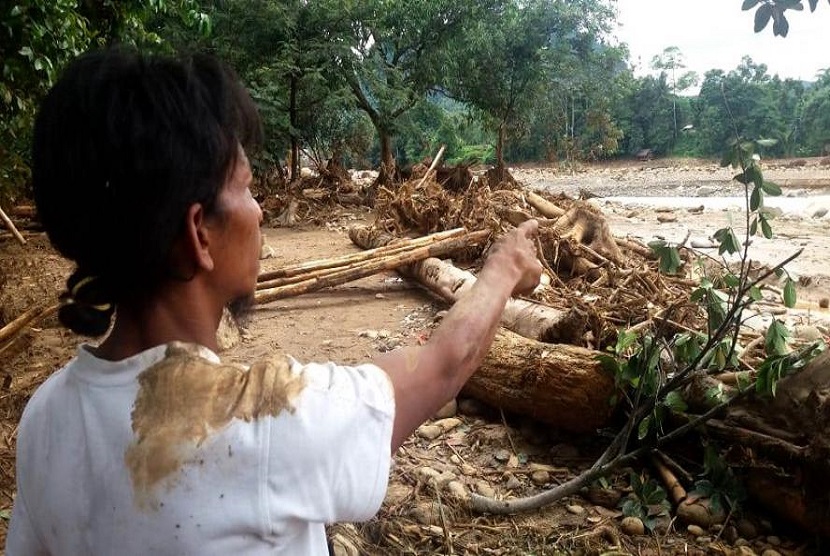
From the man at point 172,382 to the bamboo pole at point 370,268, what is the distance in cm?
447

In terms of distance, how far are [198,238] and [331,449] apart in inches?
13.8

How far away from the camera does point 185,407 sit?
2.77ft

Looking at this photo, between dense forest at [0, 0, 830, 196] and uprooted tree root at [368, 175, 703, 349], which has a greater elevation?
dense forest at [0, 0, 830, 196]

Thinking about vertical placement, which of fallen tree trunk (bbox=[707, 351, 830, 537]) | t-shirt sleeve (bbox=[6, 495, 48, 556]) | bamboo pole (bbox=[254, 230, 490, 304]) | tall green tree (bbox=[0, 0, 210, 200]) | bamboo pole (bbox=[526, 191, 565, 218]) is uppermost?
tall green tree (bbox=[0, 0, 210, 200])

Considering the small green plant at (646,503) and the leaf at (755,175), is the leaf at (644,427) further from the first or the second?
the leaf at (755,175)

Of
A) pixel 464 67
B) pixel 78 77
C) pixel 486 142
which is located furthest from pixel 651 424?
pixel 486 142

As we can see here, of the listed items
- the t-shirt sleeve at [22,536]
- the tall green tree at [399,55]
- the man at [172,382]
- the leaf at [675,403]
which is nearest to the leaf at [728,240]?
the leaf at [675,403]

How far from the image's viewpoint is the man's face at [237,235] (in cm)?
93

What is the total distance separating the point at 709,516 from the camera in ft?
7.97

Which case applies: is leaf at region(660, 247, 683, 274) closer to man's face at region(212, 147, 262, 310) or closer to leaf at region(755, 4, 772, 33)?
leaf at region(755, 4, 772, 33)

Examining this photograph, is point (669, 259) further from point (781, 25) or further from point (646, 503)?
point (781, 25)

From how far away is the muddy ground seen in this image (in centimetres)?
239

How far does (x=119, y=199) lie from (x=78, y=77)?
19 cm

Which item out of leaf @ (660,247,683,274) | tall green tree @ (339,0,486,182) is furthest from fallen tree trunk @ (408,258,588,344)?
tall green tree @ (339,0,486,182)
